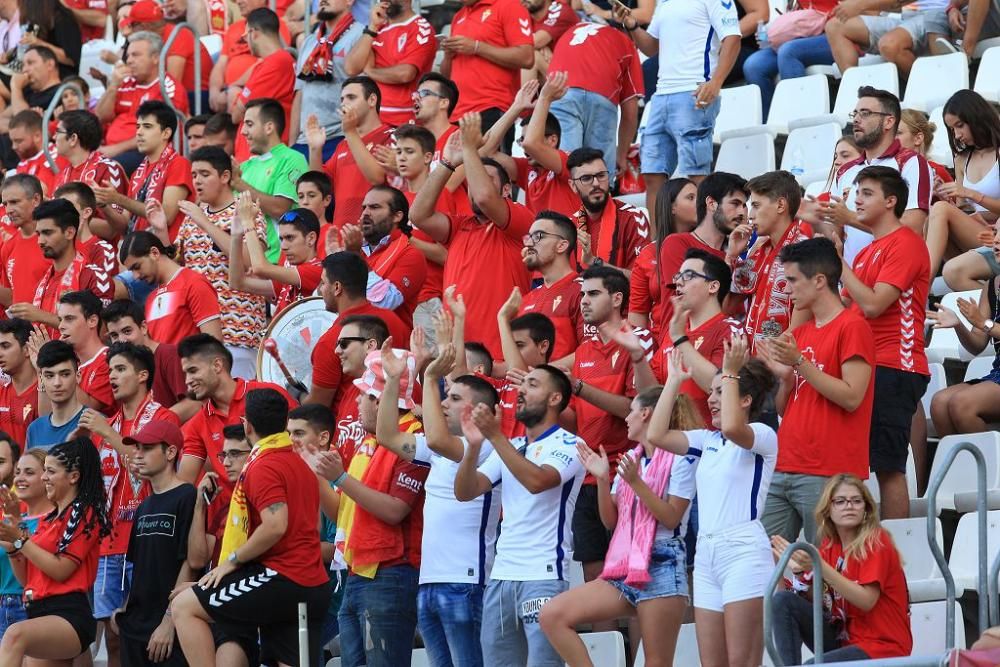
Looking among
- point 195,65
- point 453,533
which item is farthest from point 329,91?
point 453,533

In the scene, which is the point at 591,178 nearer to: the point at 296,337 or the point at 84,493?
the point at 296,337

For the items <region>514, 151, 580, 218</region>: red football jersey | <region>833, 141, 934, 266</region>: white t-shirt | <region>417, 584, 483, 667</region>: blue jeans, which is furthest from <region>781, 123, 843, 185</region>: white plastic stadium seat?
<region>417, 584, 483, 667</region>: blue jeans

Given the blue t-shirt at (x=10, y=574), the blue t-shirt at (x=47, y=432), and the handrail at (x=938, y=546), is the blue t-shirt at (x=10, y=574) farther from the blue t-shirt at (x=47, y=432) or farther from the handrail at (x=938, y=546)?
the handrail at (x=938, y=546)

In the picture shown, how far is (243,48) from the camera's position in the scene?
14875 millimetres

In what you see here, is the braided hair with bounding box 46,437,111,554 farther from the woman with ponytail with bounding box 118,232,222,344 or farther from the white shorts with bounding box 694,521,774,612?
the white shorts with bounding box 694,521,774,612

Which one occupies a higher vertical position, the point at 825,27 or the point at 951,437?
the point at 825,27

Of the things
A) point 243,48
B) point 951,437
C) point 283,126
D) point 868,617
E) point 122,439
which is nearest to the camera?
point 868,617

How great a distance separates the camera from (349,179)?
12.0 m

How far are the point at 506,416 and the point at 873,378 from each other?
1.78 metres

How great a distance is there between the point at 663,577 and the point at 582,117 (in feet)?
15.0

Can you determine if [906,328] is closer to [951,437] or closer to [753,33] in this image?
[951,437]

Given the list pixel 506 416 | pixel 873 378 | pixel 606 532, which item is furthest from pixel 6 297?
pixel 873 378

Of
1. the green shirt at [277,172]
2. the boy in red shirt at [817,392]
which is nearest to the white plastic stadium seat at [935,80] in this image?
the green shirt at [277,172]

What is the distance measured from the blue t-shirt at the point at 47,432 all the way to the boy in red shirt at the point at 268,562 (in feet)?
6.13
